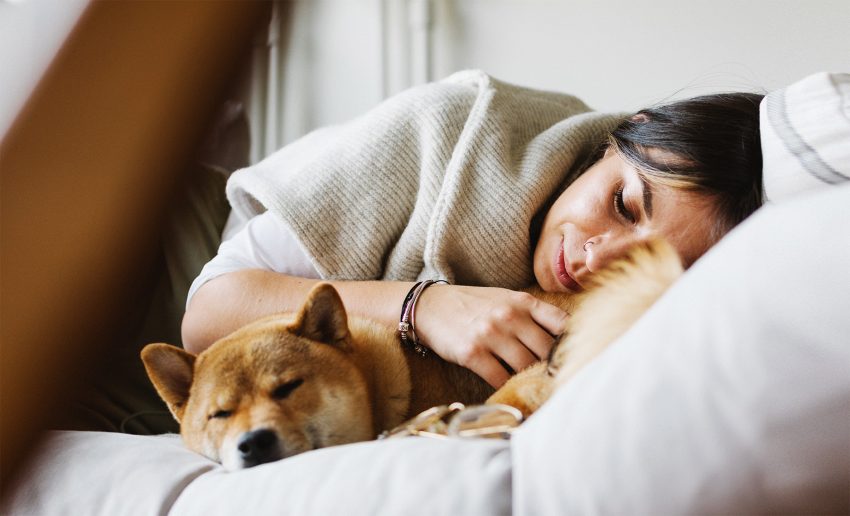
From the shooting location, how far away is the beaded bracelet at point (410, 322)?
2.60 feet

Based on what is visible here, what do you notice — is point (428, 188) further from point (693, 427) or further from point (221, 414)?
point (693, 427)

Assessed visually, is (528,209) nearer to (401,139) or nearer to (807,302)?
(401,139)

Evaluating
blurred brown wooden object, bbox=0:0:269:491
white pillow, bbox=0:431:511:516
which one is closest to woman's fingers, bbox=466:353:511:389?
white pillow, bbox=0:431:511:516

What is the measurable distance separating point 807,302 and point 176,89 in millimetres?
950

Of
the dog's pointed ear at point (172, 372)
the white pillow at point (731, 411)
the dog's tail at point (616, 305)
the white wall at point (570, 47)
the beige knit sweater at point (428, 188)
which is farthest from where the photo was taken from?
the white wall at point (570, 47)

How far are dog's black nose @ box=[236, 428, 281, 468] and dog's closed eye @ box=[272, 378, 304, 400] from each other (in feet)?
0.16

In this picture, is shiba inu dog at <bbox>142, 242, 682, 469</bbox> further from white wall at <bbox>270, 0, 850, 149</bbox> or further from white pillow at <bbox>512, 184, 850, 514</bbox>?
white wall at <bbox>270, 0, 850, 149</bbox>

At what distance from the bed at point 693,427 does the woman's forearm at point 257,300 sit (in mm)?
331

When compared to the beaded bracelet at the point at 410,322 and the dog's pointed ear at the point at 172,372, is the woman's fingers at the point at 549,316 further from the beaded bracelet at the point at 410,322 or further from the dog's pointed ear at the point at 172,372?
the dog's pointed ear at the point at 172,372

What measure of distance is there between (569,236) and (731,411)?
17.3 inches

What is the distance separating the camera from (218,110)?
1.36 metres

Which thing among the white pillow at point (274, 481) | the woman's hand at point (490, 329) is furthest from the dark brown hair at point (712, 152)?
the white pillow at point (274, 481)

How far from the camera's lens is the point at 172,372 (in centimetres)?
69

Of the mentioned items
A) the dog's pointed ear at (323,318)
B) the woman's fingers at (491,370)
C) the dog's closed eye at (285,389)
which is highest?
the dog's pointed ear at (323,318)
